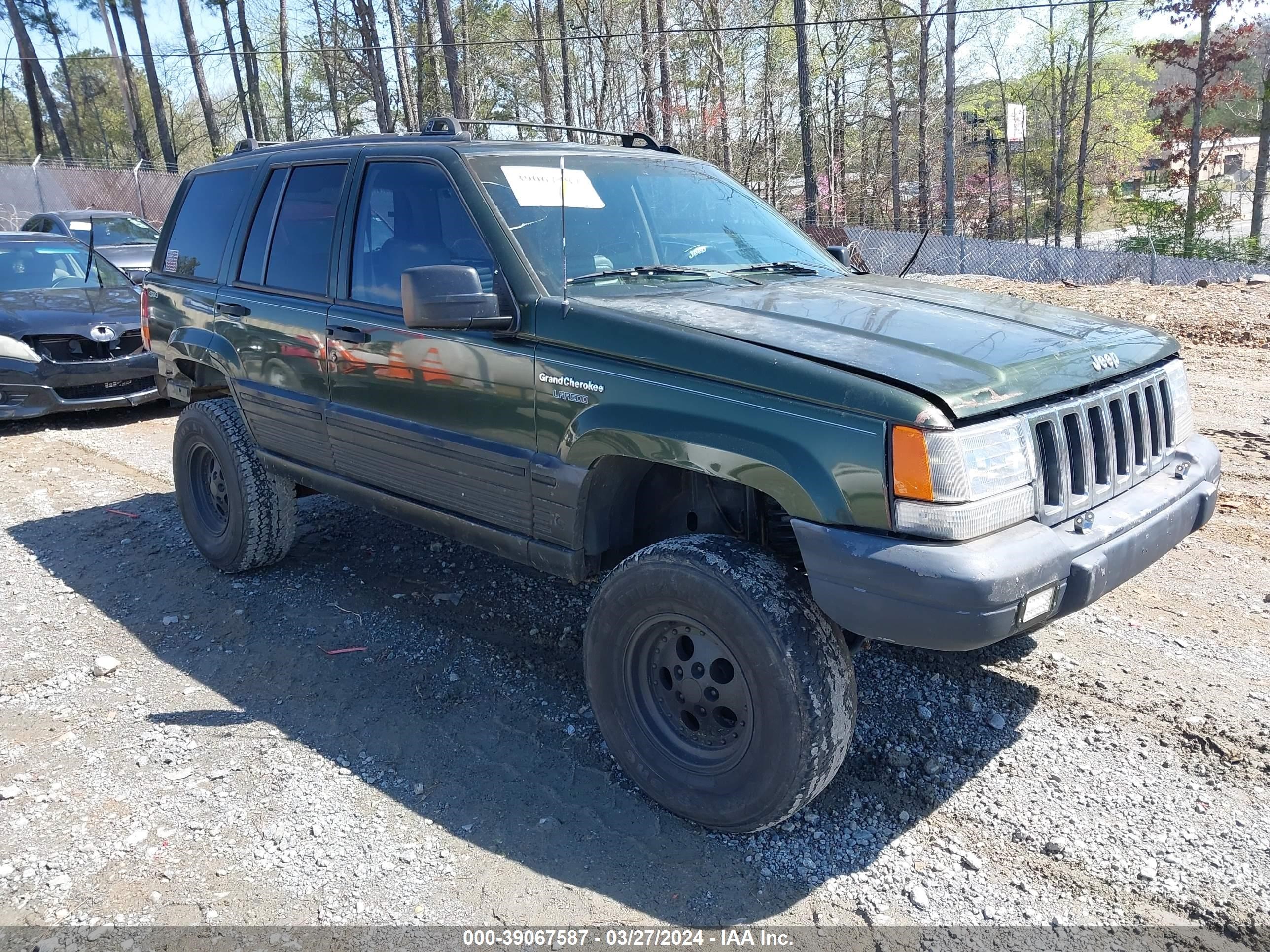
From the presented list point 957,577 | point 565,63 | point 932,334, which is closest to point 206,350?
point 932,334

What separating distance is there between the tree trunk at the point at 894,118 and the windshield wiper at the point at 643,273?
28.5 meters

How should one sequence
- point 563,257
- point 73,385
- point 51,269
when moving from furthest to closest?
point 51,269
point 73,385
point 563,257

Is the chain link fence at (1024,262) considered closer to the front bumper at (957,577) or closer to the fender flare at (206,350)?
the fender flare at (206,350)

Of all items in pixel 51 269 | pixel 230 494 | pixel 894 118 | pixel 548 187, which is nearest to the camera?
pixel 548 187

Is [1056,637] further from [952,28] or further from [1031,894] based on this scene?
[952,28]


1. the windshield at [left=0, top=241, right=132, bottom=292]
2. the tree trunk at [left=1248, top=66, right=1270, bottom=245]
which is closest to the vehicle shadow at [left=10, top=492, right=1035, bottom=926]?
the windshield at [left=0, top=241, right=132, bottom=292]

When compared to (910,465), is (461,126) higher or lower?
higher

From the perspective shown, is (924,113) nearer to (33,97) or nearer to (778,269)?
(778,269)

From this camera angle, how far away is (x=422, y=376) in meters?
3.71

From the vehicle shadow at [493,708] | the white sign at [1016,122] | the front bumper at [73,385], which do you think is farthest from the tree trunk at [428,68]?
the vehicle shadow at [493,708]

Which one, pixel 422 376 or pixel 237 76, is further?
pixel 237 76

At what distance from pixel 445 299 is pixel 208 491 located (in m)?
2.89

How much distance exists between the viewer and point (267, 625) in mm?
4523

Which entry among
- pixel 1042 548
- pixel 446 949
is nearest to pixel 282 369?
pixel 446 949
